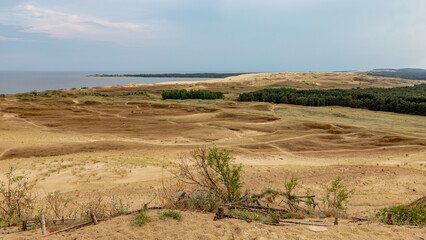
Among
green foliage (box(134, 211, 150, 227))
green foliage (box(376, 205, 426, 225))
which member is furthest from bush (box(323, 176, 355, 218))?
green foliage (box(134, 211, 150, 227))

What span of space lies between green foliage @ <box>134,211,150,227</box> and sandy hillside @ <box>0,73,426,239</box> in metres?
0.13

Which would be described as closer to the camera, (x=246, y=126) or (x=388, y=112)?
(x=246, y=126)

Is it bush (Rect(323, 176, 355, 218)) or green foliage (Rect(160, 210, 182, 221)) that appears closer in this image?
green foliage (Rect(160, 210, 182, 221))

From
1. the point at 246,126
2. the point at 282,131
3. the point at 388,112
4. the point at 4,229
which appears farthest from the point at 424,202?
the point at 388,112

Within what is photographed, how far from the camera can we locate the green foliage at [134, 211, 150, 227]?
19.3ft

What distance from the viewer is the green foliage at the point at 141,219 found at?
5879 millimetres

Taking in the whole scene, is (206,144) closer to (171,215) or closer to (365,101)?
(171,215)

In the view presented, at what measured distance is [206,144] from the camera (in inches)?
939

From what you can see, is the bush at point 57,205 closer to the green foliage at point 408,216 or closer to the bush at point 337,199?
the bush at point 337,199

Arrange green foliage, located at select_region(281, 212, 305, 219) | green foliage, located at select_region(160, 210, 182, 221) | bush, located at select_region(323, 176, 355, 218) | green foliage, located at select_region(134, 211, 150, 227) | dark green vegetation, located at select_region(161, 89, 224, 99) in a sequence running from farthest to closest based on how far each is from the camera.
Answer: dark green vegetation, located at select_region(161, 89, 224, 99) → bush, located at select_region(323, 176, 355, 218) → green foliage, located at select_region(281, 212, 305, 219) → green foliage, located at select_region(160, 210, 182, 221) → green foliage, located at select_region(134, 211, 150, 227)

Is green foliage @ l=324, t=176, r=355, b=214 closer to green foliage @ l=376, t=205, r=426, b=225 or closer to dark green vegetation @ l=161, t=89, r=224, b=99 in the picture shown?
green foliage @ l=376, t=205, r=426, b=225

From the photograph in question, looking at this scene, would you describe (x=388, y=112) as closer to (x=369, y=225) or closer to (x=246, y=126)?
(x=246, y=126)

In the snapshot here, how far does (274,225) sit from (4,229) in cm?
568

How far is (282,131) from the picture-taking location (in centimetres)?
2823
